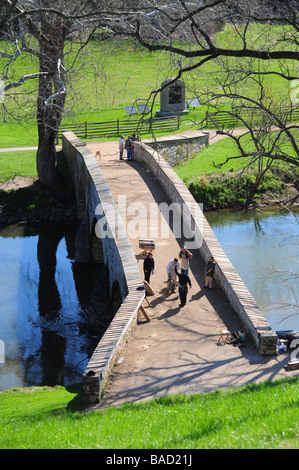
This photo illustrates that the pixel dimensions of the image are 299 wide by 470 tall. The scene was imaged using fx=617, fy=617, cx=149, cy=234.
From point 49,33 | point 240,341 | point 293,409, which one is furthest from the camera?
point 49,33

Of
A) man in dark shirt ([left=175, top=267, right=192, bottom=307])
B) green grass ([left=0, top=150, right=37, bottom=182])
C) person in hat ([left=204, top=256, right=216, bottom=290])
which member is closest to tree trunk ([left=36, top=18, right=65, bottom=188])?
green grass ([left=0, top=150, right=37, bottom=182])

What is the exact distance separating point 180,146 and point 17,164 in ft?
28.0

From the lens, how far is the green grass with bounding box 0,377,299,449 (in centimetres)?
724

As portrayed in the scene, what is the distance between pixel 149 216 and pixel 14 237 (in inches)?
412

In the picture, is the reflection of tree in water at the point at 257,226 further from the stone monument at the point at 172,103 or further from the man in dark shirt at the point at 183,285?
the man in dark shirt at the point at 183,285

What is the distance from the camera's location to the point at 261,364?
11320 mm

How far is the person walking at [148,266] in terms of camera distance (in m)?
15.2

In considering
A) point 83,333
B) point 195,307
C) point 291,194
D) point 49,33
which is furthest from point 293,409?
point 291,194

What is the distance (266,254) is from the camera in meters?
23.8

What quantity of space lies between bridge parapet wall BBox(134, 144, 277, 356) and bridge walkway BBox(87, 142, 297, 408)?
0.22 metres

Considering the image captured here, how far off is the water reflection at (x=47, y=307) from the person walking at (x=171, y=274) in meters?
3.42

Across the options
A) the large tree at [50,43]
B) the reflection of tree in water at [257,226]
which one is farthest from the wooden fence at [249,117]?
the large tree at [50,43]

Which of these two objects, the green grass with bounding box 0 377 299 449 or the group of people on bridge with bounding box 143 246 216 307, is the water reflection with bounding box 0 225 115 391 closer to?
the group of people on bridge with bounding box 143 246 216 307
